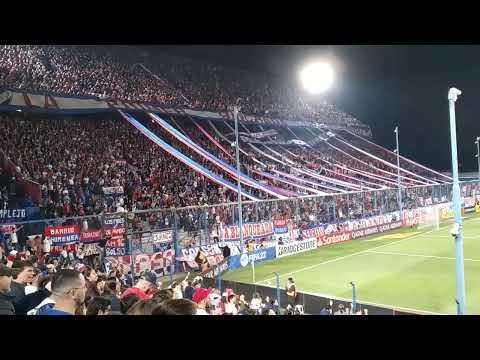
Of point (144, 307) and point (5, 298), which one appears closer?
point (144, 307)

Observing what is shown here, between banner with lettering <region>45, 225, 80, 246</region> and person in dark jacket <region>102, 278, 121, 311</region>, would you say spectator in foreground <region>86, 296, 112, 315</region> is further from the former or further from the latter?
banner with lettering <region>45, 225, 80, 246</region>

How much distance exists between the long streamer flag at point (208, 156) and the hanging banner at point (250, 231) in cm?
93

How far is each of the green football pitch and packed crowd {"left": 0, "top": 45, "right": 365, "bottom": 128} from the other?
3609 mm

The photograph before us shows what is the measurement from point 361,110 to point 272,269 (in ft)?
16.0

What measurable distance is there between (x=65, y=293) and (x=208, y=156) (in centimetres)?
797

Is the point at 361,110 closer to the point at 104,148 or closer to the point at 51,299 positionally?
the point at 51,299

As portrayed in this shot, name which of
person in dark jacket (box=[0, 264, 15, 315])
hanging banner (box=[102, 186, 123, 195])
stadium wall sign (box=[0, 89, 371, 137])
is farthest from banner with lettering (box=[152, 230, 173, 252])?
person in dark jacket (box=[0, 264, 15, 315])

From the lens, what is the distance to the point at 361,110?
A: 8523 millimetres

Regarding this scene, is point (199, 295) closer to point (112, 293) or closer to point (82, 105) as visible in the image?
point (112, 293)

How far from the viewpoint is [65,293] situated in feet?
15.6

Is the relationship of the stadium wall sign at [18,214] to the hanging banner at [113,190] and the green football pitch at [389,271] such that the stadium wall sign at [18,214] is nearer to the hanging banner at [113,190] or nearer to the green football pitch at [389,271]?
the hanging banner at [113,190]

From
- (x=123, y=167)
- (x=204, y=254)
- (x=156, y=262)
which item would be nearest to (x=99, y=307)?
(x=156, y=262)

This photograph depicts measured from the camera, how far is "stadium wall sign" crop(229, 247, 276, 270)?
10859 mm
